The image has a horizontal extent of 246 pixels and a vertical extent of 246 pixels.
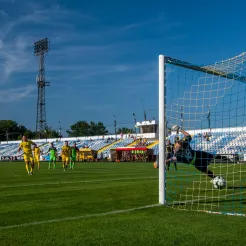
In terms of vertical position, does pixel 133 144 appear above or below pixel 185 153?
above

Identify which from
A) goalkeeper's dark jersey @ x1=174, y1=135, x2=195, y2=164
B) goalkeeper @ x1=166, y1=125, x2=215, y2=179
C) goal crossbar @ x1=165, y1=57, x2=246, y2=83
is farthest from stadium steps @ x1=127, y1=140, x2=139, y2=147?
goal crossbar @ x1=165, y1=57, x2=246, y2=83

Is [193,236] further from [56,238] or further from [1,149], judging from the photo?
[1,149]

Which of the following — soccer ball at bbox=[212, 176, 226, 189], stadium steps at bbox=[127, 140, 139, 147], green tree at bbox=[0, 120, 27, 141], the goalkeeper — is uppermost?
green tree at bbox=[0, 120, 27, 141]

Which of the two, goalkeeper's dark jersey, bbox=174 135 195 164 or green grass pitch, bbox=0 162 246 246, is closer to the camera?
green grass pitch, bbox=0 162 246 246

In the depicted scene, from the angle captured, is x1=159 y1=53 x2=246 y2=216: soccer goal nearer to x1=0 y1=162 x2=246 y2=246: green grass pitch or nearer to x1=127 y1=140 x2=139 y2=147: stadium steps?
x1=0 y1=162 x2=246 y2=246: green grass pitch

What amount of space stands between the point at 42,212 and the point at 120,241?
264 cm

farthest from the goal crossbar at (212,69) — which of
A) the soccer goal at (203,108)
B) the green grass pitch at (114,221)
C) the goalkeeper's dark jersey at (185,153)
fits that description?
the green grass pitch at (114,221)

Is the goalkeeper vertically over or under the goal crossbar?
under

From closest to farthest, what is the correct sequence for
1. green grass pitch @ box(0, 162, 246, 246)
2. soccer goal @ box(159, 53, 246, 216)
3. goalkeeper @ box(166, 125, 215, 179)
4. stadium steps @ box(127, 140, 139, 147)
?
green grass pitch @ box(0, 162, 246, 246) → soccer goal @ box(159, 53, 246, 216) → goalkeeper @ box(166, 125, 215, 179) → stadium steps @ box(127, 140, 139, 147)

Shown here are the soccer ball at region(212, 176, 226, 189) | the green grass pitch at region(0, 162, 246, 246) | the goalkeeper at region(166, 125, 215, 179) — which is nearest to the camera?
the green grass pitch at region(0, 162, 246, 246)

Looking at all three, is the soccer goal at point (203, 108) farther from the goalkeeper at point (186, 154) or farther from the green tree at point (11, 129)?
the green tree at point (11, 129)

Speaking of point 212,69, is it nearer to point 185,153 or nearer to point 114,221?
point 185,153

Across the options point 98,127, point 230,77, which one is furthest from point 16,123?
point 230,77

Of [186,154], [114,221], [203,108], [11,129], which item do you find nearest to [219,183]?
[186,154]
